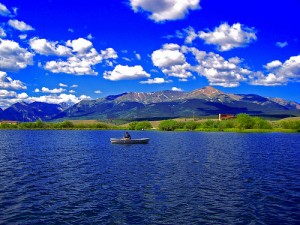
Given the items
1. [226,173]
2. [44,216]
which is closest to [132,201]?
[44,216]

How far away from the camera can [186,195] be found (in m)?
34.2

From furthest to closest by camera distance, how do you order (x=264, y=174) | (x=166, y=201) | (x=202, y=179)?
(x=264, y=174)
(x=202, y=179)
(x=166, y=201)

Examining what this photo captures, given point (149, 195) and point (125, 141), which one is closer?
point (149, 195)

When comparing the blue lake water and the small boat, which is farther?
the small boat

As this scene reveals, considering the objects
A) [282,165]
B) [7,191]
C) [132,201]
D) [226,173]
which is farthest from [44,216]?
[282,165]

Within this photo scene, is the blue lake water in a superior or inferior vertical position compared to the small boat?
inferior

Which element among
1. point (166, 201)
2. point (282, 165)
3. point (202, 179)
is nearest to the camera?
point (166, 201)

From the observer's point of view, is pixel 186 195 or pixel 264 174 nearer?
pixel 186 195

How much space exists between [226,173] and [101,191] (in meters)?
21.5

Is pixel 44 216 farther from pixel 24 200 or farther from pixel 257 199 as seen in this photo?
pixel 257 199

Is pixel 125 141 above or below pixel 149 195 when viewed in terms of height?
above

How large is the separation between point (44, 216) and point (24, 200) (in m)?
6.20

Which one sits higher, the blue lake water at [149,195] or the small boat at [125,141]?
the small boat at [125,141]

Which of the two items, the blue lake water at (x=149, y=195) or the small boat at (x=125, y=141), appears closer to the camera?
the blue lake water at (x=149, y=195)
